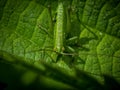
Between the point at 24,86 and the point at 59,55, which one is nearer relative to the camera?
the point at 24,86

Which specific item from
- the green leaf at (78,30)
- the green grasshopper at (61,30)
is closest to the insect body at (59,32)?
the green grasshopper at (61,30)

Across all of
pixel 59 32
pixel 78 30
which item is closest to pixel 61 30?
pixel 59 32

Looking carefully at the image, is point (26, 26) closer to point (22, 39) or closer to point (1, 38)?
point (22, 39)

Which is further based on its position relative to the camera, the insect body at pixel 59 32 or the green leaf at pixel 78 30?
the insect body at pixel 59 32

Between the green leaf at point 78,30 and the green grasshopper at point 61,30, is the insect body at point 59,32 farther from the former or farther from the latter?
the green leaf at point 78,30

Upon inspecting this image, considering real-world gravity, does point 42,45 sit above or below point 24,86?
above

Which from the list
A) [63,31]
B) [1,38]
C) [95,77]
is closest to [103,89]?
[95,77]

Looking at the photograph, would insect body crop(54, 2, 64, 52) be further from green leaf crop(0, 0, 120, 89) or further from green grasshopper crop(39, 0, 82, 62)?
green leaf crop(0, 0, 120, 89)

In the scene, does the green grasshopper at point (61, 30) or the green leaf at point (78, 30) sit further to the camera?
the green grasshopper at point (61, 30)
